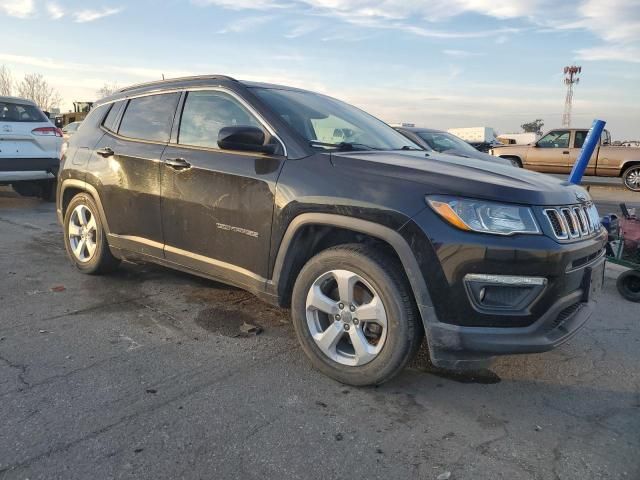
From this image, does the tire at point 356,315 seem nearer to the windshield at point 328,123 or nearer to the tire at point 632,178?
the windshield at point 328,123

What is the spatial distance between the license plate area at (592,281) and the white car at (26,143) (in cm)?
841

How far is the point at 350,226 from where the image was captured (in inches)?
117

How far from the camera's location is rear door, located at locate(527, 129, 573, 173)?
655 inches

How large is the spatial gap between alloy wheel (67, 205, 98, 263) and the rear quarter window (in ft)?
14.3

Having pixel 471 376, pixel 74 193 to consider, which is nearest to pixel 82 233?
pixel 74 193

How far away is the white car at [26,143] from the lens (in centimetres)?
832

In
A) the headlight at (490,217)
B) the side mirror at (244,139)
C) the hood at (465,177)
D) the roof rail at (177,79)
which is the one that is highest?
the roof rail at (177,79)

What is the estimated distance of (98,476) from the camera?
2.23 metres

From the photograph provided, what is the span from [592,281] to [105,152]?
12.6 feet

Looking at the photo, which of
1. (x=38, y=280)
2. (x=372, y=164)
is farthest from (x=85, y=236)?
(x=372, y=164)

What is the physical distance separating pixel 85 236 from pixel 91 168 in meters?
0.71

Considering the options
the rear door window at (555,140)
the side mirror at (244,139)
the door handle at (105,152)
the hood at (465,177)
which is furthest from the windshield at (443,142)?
the rear door window at (555,140)

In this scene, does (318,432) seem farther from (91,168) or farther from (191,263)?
(91,168)

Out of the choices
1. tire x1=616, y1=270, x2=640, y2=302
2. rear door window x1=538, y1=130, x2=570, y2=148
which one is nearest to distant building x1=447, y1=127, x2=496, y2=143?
rear door window x1=538, y1=130, x2=570, y2=148
